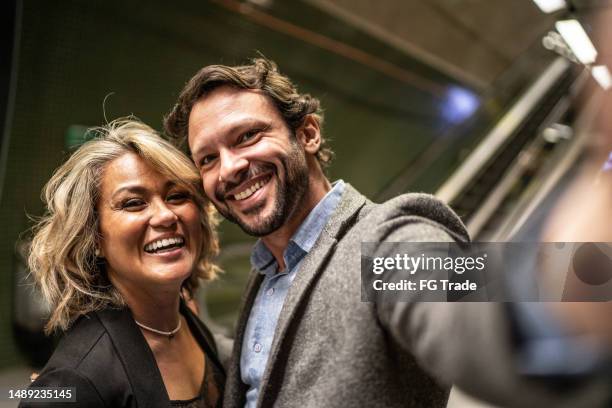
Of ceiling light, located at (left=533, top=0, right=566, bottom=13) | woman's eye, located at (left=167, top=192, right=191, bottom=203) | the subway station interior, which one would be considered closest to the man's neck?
woman's eye, located at (left=167, top=192, right=191, bottom=203)

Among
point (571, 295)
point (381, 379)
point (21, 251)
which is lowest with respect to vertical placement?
point (21, 251)

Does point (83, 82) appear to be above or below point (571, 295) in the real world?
below

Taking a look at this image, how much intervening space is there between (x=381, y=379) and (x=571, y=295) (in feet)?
1.48

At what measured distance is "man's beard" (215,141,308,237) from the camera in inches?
56.4

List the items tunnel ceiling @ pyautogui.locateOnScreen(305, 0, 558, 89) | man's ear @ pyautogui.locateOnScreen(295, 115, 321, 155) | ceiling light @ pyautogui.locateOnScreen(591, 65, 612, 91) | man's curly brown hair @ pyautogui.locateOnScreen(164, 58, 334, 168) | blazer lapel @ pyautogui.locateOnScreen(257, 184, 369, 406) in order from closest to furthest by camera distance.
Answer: ceiling light @ pyautogui.locateOnScreen(591, 65, 612, 91), blazer lapel @ pyautogui.locateOnScreen(257, 184, 369, 406), man's curly brown hair @ pyautogui.locateOnScreen(164, 58, 334, 168), man's ear @ pyautogui.locateOnScreen(295, 115, 321, 155), tunnel ceiling @ pyautogui.locateOnScreen(305, 0, 558, 89)

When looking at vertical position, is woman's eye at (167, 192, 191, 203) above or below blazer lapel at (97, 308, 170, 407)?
above

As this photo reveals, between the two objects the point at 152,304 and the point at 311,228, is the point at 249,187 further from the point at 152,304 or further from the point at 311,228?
the point at 152,304

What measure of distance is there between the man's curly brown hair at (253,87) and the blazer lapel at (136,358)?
708 mm

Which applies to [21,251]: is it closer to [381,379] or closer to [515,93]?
[381,379]

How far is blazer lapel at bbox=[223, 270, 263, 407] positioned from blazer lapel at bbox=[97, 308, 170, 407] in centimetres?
20

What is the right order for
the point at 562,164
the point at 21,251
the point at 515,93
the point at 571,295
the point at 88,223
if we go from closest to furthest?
the point at 571,295, the point at 88,223, the point at 21,251, the point at 562,164, the point at 515,93

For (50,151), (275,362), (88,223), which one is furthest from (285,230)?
(50,151)

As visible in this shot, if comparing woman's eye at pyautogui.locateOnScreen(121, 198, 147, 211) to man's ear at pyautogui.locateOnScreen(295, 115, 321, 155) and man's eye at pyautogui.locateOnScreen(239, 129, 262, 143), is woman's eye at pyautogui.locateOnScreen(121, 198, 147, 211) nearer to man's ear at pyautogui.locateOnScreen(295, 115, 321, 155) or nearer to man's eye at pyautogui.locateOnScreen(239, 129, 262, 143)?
man's eye at pyautogui.locateOnScreen(239, 129, 262, 143)

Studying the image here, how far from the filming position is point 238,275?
452cm
